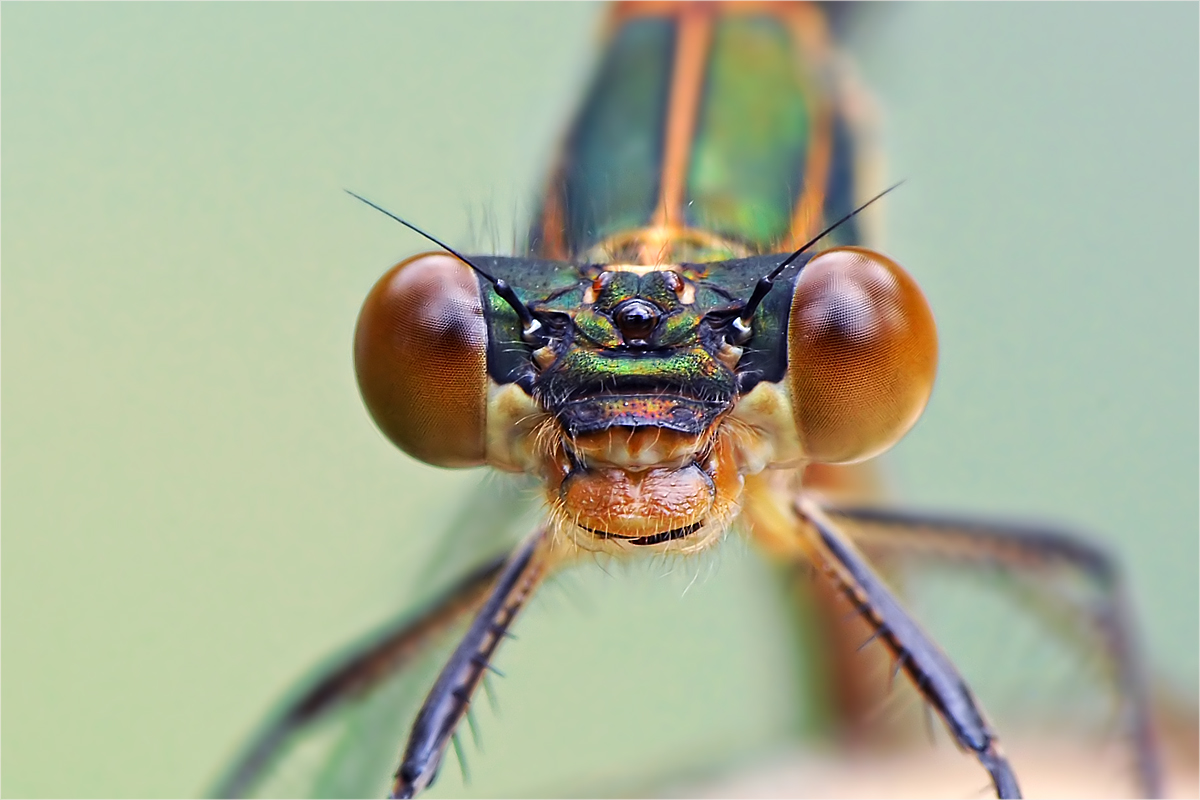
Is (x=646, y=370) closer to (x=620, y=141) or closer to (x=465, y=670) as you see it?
(x=465, y=670)

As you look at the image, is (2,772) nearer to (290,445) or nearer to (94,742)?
(94,742)

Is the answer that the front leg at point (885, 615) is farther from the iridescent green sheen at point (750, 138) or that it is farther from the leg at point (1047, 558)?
the iridescent green sheen at point (750, 138)

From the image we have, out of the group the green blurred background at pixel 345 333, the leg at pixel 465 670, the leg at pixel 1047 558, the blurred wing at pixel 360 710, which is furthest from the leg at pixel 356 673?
the leg at pixel 1047 558

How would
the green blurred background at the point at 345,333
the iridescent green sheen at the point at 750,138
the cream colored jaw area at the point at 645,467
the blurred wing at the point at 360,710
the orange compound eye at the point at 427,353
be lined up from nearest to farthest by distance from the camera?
the cream colored jaw area at the point at 645,467, the orange compound eye at the point at 427,353, the iridescent green sheen at the point at 750,138, the blurred wing at the point at 360,710, the green blurred background at the point at 345,333

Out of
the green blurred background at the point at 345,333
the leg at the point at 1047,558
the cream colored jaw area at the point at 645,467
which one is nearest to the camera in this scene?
the cream colored jaw area at the point at 645,467

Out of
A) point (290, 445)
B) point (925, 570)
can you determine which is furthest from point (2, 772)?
point (925, 570)

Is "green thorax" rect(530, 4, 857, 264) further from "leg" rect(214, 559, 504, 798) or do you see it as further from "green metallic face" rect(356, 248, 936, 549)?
"leg" rect(214, 559, 504, 798)
